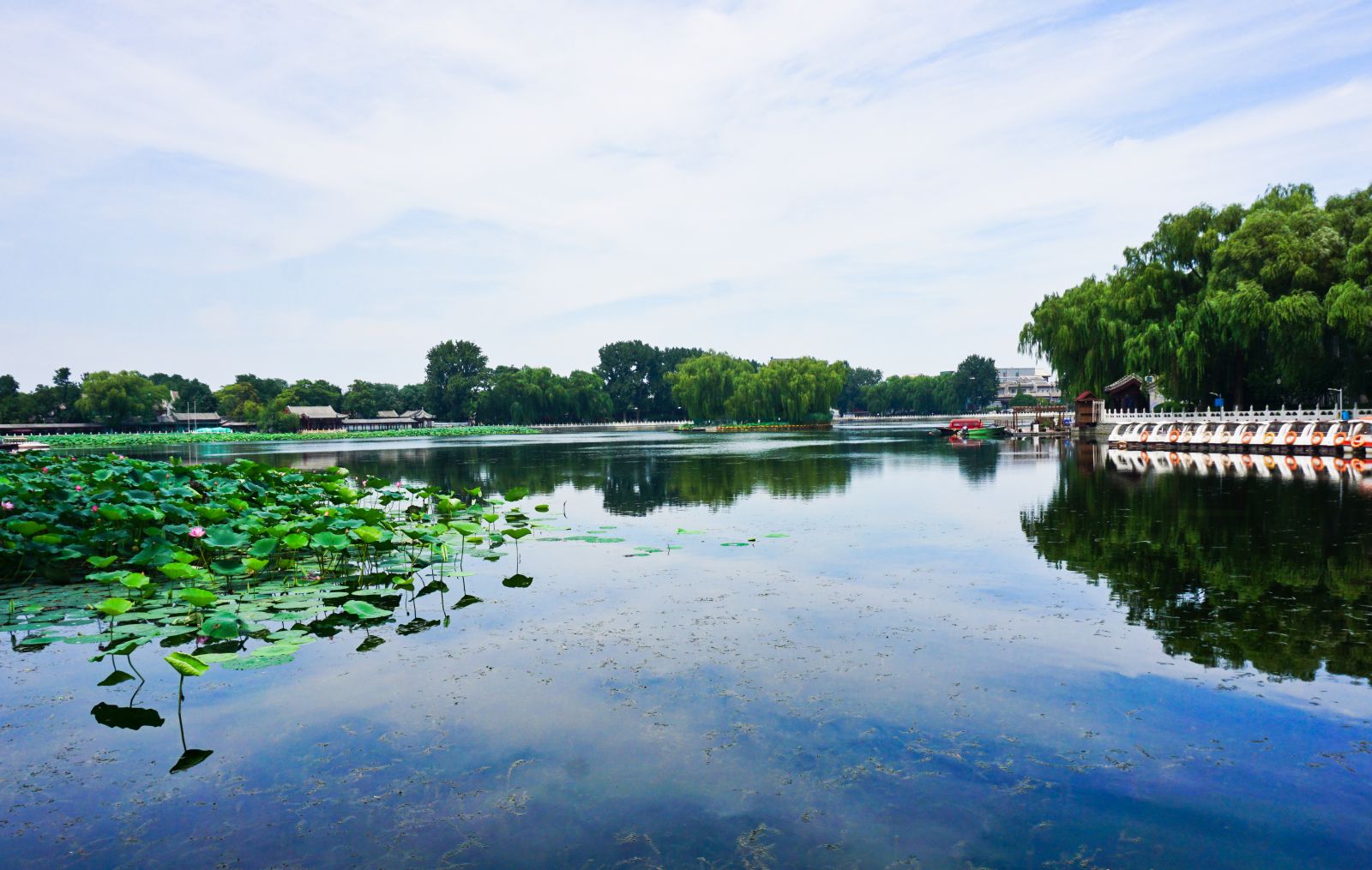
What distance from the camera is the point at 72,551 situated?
8484 mm

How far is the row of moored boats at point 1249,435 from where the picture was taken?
26.5 metres

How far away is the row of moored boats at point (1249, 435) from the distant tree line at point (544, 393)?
128 feet

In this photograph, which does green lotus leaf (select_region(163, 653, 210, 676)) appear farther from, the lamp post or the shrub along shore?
the shrub along shore

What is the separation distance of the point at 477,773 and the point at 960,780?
240cm

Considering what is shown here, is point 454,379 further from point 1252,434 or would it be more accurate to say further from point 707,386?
point 1252,434

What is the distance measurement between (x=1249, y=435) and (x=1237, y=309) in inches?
185

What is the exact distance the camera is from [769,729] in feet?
15.8

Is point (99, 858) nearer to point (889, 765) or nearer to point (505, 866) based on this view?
point (505, 866)

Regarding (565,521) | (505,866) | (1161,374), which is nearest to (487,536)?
(565,521)

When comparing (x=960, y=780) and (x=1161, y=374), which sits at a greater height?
(x=1161, y=374)

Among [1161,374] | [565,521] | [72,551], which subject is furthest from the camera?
[1161,374]

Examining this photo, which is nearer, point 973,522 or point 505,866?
point 505,866

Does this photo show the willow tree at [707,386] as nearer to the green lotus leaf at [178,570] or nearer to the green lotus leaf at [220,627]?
the green lotus leaf at [178,570]

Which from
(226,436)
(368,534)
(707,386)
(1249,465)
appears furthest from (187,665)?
(226,436)
